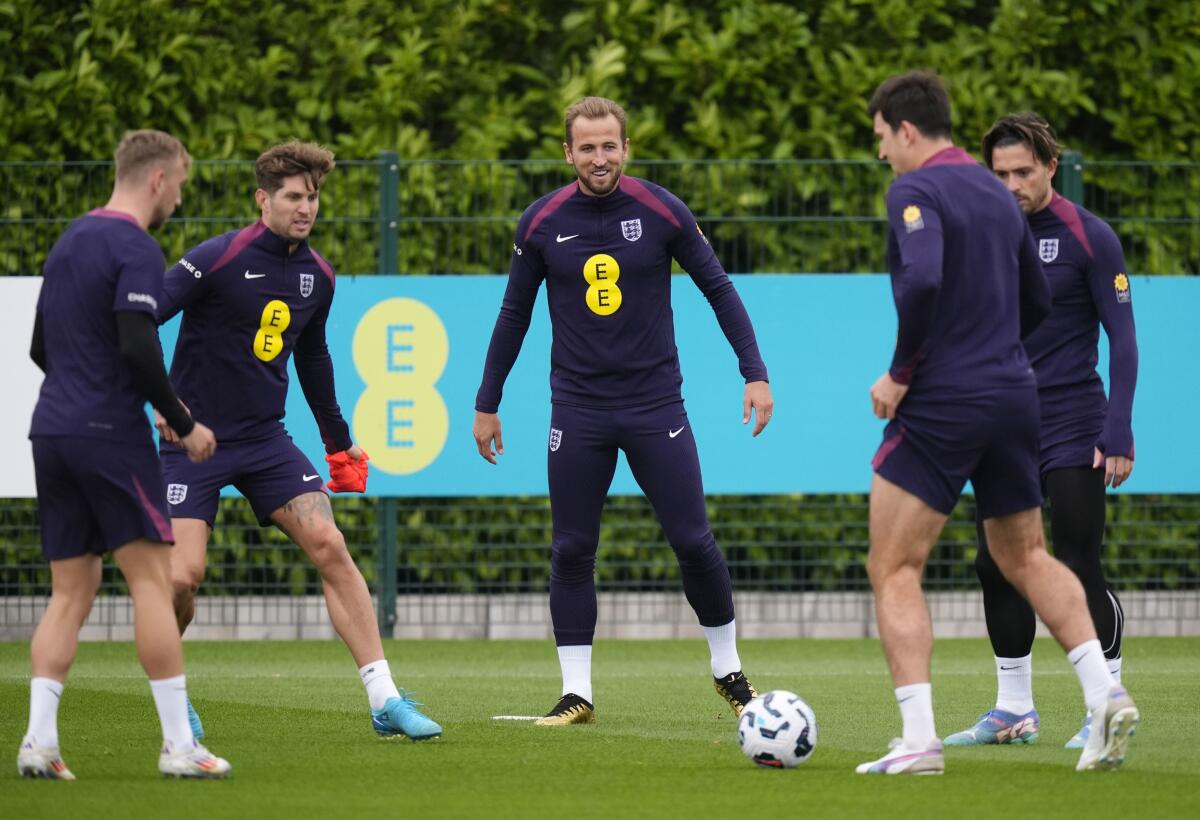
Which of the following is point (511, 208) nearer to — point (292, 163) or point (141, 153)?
point (292, 163)

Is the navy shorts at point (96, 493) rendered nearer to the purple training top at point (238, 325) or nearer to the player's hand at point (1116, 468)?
the purple training top at point (238, 325)

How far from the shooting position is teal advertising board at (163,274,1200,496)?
11.9m

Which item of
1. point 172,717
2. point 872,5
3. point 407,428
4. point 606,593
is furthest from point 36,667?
point 872,5

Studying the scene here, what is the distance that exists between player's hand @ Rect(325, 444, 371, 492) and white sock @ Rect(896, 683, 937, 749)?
2.73 m

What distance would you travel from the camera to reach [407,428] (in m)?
11.9

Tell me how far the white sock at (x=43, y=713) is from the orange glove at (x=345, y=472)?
1.90 metres

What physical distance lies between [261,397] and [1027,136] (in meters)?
3.05

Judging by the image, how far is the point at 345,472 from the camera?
793 cm

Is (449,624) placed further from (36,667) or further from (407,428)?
(36,667)

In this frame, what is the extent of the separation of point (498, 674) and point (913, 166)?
202 inches

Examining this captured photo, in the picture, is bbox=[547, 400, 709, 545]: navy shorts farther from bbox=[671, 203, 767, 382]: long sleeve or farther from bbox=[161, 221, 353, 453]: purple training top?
bbox=[161, 221, 353, 453]: purple training top

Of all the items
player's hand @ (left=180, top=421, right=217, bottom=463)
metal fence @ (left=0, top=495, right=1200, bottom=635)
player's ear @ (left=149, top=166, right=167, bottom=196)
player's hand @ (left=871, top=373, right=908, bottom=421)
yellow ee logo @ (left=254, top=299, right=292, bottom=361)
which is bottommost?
metal fence @ (left=0, top=495, right=1200, bottom=635)

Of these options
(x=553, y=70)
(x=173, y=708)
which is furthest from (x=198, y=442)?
(x=553, y=70)

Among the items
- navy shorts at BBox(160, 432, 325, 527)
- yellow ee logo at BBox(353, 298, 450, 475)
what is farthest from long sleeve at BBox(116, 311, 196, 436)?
yellow ee logo at BBox(353, 298, 450, 475)
